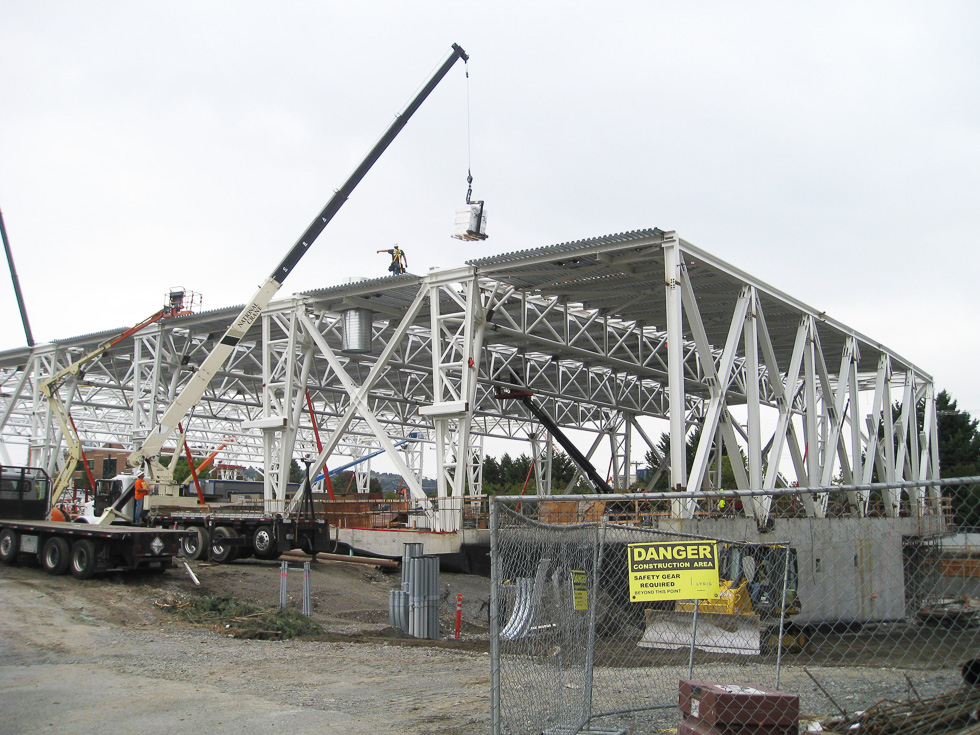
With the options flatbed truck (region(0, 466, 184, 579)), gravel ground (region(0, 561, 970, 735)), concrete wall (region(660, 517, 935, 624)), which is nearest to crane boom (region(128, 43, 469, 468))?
flatbed truck (region(0, 466, 184, 579))

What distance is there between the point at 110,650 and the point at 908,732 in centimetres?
1087

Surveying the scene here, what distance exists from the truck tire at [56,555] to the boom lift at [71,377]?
10.8 meters

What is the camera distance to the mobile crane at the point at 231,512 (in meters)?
25.5

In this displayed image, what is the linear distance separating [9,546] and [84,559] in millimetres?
3346

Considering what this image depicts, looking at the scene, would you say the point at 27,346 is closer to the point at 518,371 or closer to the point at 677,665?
the point at 518,371

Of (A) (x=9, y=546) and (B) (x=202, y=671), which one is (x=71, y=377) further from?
(B) (x=202, y=671)

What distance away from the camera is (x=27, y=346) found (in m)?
40.8

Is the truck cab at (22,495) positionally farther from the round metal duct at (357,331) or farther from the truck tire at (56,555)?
the round metal duct at (357,331)

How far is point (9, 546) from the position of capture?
2131cm

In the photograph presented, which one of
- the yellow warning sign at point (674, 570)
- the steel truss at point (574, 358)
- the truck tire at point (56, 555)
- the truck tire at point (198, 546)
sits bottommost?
the truck tire at point (198, 546)

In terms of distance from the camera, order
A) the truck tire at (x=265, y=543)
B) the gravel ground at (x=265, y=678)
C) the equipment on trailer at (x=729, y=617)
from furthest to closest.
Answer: the truck tire at (x=265, y=543), the equipment on trailer at (x=729, y=617), the gravel ground at (x=265, y=678)

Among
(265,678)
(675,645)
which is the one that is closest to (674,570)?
(265,678)

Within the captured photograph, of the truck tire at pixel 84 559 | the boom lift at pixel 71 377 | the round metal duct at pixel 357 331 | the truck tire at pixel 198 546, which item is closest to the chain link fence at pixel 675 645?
the truck tire at pixel 84 559

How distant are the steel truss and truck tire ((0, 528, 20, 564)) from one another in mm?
9205
